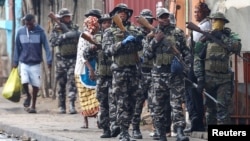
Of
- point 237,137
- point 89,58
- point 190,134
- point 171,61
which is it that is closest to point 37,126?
point 89,58

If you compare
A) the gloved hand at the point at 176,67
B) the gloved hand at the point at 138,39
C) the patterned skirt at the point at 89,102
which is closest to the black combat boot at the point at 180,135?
the gloved hand at the point at 176,67

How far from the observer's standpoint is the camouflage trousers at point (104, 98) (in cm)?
1464

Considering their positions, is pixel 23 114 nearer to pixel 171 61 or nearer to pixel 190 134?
pixel 190 134

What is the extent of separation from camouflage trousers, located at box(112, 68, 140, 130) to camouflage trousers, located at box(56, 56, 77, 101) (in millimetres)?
5071

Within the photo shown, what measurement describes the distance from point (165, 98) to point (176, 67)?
553mm

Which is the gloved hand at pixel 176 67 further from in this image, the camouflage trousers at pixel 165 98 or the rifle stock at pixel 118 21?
the rifle stock at pixel 118 21

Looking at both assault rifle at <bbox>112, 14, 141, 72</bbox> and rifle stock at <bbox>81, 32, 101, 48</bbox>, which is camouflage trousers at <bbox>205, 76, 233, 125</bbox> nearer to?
assault rifle at <bbox>112, 14, 141, 72</bbox>

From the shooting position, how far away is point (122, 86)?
1360 centimetres

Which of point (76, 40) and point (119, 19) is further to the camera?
point (76, 40)

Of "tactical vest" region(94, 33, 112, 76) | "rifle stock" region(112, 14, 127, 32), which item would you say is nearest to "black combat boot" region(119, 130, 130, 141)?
"tactical vest" region(94, 33, 112, 76)

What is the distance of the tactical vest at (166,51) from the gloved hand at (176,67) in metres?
0.07

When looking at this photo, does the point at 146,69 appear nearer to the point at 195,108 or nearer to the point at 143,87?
the point at 143,87

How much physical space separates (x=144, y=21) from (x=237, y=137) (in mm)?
3204

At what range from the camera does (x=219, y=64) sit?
13.7 metres
